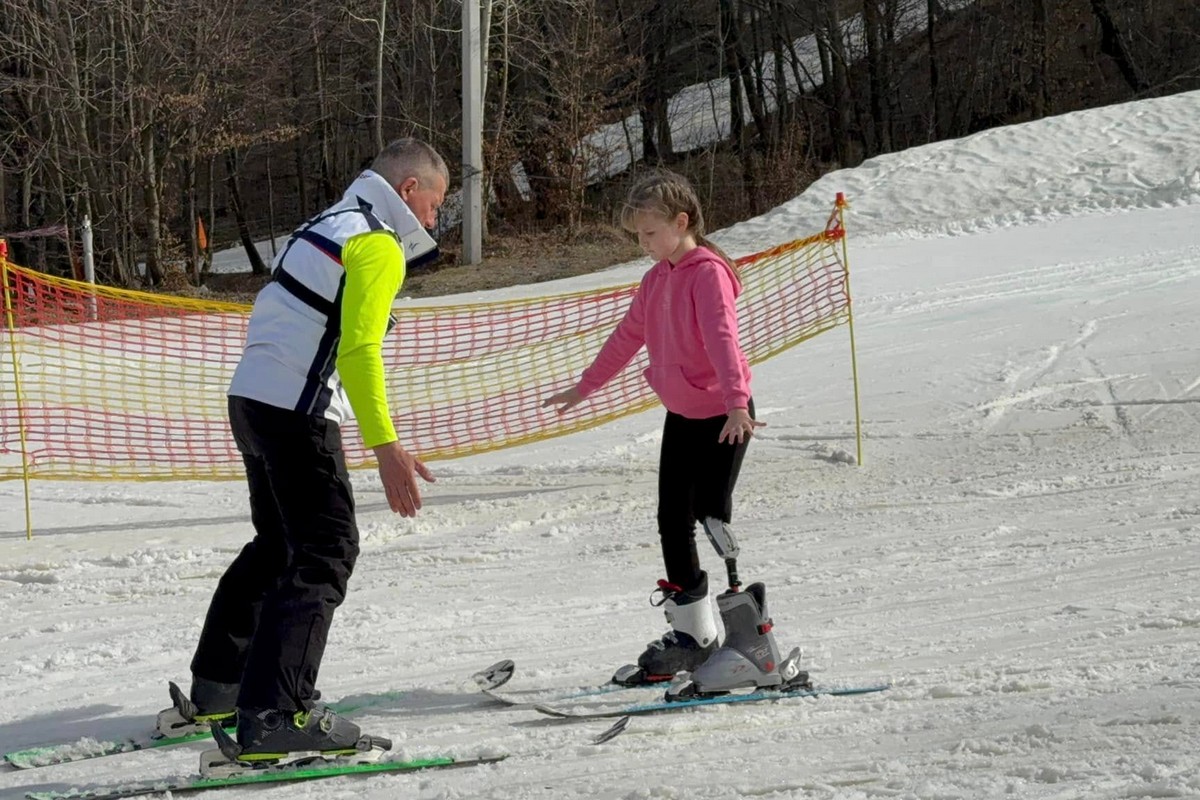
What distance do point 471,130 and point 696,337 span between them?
15301 mm

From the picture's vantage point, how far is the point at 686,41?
3469 centimetres

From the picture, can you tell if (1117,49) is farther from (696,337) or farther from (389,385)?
(696,337)

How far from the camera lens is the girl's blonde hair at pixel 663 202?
14.8 feet

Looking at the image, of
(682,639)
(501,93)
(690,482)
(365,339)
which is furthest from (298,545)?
(501,93)

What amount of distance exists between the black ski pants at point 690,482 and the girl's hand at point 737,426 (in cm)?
9

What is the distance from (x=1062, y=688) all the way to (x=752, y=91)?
30.0 m

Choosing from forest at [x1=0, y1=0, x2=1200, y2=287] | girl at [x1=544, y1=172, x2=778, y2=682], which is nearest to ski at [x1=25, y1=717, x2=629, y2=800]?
girl at [x1=544, y1=172, x2=778, y2=682]

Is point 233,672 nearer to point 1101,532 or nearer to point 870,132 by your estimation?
point 1101,532

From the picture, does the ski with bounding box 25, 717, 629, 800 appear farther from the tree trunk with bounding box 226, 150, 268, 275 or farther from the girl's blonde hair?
the tree trunk with bounding box 226, 150, 268, 275

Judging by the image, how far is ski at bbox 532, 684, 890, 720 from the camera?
14.1ft

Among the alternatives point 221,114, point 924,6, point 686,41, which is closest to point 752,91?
point 686,41

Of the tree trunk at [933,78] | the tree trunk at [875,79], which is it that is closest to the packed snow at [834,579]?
the tree trunk at [933,78]

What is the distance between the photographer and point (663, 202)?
14.8 ft

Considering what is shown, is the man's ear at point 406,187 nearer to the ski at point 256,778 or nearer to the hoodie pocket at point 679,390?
the hoodie pocket at point 679,390
